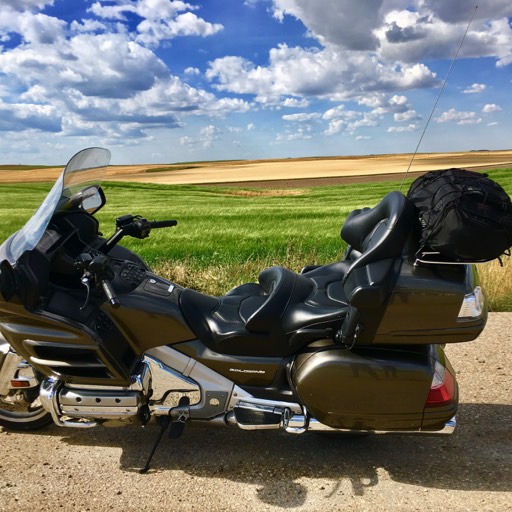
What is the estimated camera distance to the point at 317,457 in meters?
3.41

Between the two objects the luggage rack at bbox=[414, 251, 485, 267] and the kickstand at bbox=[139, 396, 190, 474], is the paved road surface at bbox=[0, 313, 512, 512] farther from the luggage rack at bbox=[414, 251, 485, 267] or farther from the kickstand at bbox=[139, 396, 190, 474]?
the luggage rack at bbox=[414, 251, 485, 267]

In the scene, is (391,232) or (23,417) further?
(23,417)

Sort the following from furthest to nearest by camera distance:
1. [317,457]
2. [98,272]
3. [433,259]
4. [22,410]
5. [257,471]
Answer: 1. [22,410]
2. [317,457]
3. [257,471]
4. [98,272]
5. [433,259]

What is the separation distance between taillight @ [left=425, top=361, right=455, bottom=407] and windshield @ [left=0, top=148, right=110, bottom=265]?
2.26 meters

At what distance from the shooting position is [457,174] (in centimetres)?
282

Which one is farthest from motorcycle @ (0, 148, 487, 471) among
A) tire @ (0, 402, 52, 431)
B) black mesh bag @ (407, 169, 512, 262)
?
tire @ (0, 402, 52, 431)

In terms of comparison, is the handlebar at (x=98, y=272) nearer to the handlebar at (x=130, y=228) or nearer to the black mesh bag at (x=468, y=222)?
the handlebar at (x=130, y=228)

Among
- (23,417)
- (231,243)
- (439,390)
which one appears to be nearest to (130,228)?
(23,417)

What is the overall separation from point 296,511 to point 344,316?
41.3 inches

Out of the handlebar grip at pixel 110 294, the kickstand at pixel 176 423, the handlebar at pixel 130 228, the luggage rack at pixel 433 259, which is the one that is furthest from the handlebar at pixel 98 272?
the luggage rack at pixel 433 259

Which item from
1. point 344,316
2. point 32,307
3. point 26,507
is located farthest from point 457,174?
point 26,507

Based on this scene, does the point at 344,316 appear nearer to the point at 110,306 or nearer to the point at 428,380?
the point at 428,380

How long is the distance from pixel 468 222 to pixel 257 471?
1.86m

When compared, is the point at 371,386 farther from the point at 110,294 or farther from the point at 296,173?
the point at 296,173
